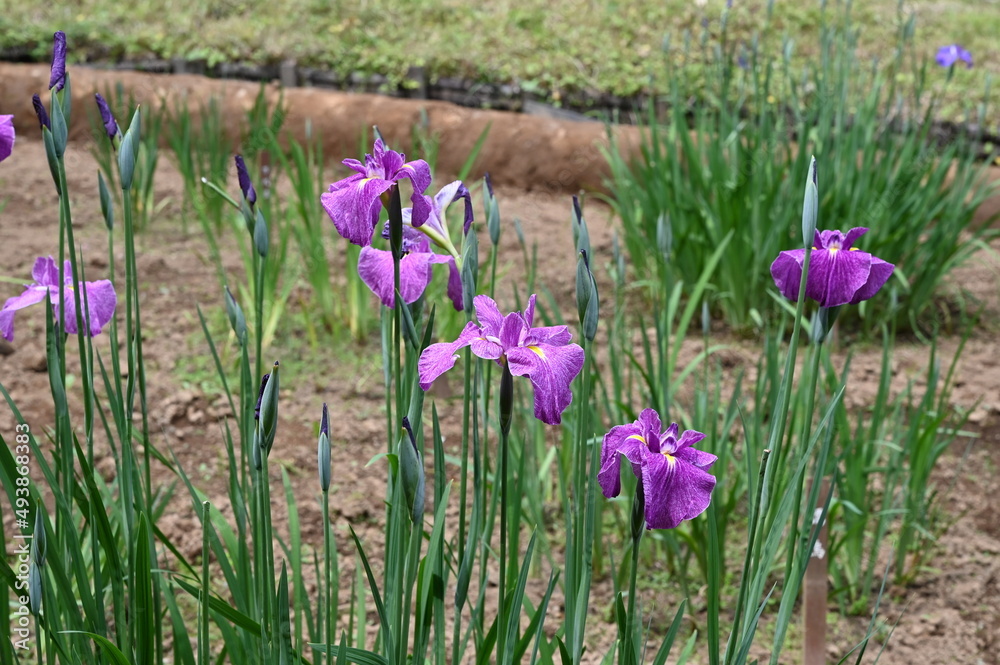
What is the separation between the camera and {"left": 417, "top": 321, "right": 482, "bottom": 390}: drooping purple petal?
76 centimetres

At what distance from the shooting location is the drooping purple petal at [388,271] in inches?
34.8

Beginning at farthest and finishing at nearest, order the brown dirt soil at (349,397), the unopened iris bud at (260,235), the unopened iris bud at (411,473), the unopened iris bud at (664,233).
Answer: the brown dirt soil at (349,397), the unopened iris bud at (664,233), the unopened iris bud at (260,235), the unopened iris bud at (411,473)

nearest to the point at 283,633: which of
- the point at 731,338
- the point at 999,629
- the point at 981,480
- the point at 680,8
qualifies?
the point at 999,629

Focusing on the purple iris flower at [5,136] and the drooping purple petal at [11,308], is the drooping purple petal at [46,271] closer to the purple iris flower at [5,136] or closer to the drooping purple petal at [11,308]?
the drooping purple petal at [11,308]

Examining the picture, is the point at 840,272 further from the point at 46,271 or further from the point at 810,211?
the point at 46,271

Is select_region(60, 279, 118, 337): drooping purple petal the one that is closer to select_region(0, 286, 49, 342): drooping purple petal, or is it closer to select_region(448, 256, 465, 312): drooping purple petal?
select_region(0, 286, 49, 342): drooping purple petal

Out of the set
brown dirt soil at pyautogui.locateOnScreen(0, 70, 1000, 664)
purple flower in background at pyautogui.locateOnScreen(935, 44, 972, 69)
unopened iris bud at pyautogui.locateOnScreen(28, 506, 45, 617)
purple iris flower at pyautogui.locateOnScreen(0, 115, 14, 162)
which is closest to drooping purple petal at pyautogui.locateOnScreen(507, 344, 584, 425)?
unopened iris bud at pyautogui.locateOnScreen(28, 506, 45, 617)

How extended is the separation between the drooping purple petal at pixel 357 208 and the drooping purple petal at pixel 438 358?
0.13 metres

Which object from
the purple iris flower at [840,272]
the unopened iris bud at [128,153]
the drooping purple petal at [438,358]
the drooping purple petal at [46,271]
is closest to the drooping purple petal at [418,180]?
the drooping purple petal at [438,358]

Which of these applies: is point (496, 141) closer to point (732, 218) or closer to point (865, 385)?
point (732, 218)

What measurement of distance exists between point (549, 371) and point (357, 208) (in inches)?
9.1

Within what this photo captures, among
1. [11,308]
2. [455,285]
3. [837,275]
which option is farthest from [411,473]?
[11,308]

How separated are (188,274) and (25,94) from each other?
2.20m

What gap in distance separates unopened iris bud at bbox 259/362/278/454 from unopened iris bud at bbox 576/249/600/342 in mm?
262
